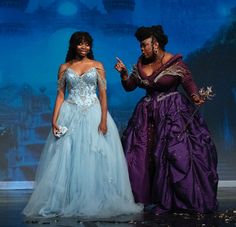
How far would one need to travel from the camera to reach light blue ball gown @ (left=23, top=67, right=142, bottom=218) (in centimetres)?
351

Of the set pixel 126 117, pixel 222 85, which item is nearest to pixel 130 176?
pixel 126 117

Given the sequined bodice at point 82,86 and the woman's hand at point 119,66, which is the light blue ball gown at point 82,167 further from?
the woman's hand at point 119,66

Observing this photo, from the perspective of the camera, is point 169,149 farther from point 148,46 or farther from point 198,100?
point 148,46

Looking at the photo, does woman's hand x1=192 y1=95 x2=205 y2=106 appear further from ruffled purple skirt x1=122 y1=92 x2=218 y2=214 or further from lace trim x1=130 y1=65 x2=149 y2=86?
lace trim x1=130 y1=65 x2=149 y2=86

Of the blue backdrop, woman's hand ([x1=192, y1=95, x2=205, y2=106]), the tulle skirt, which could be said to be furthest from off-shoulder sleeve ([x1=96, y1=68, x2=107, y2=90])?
the blue backdrop

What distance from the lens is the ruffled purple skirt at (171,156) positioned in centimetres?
375

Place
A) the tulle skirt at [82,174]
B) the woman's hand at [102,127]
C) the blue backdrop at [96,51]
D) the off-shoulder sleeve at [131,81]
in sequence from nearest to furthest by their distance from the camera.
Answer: the tulle skirt at [82,174], the woman's hand at [102,127], the off-shoulder sleeve at [131,81], the blue backdrop at [96,51]

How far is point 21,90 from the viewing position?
5332 millimetres

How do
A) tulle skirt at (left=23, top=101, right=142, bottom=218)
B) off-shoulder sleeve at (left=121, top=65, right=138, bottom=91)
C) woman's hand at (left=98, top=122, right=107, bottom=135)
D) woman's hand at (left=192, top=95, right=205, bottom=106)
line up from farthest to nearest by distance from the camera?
off-shoulder sleeve at (left=121, top=65, right=138, bottom=91) → woman's hand at (left=192, top=95, right=205, bottom=106) → woman's hand at (left=98, top=122, right=107, bottom=135) → tulle skirt at (left=23, top=101, right=142, bottom=218)

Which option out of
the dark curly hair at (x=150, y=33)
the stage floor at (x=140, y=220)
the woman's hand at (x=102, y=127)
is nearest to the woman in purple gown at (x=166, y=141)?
the dark curly hair at (x=150, y=33)

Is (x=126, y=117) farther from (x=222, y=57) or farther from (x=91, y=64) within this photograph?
(x=91, y=64)

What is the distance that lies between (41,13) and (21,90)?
2.19ft

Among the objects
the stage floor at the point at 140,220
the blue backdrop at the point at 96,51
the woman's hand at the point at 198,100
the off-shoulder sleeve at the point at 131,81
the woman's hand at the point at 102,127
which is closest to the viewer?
the stage floor at the point at 140,220

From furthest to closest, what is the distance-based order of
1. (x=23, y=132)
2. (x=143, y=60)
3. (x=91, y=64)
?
(x=23, y=132)
(x=143, y=60)
(x=91, y=64)
